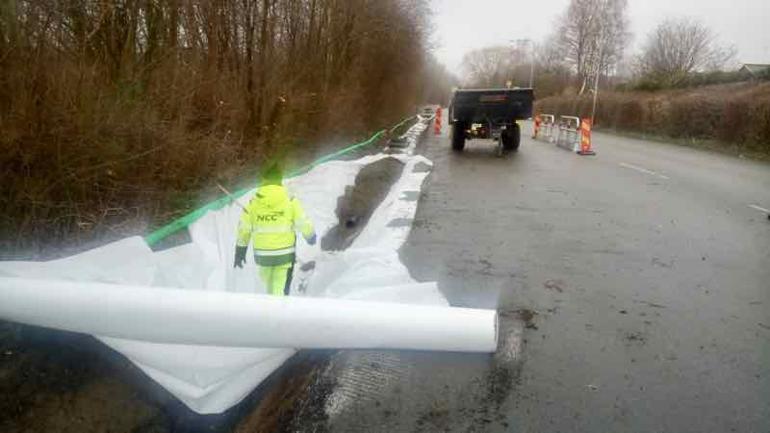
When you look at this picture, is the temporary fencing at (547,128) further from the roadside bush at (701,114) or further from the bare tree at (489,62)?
the bare tree at (489,62)

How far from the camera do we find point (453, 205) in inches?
388

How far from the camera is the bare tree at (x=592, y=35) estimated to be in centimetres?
6794

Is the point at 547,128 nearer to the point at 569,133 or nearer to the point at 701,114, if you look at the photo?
the point at 569,133

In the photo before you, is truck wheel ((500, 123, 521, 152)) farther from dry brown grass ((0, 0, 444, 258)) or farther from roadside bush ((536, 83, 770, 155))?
roadside bush ((536, 83, 770, 155))

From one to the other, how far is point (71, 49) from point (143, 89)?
1.17 meters

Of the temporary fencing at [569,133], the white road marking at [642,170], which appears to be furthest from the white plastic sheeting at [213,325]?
the temporary fencing at [569,133]

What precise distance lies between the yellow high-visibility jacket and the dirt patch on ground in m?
2.33

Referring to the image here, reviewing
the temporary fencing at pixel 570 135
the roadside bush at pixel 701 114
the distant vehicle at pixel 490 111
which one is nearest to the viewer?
the distant vehicle at pixel 490 111

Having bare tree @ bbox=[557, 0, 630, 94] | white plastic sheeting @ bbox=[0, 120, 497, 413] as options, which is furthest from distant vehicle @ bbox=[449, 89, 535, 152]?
bare tree @ bbox=[557, 0, 630, 94]

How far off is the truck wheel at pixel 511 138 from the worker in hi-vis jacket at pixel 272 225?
16.6 m

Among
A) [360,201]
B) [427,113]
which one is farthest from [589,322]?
[427,113]

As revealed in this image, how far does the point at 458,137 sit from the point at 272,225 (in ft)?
54.8

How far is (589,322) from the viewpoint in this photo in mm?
4648

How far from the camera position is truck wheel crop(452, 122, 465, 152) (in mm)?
20328
